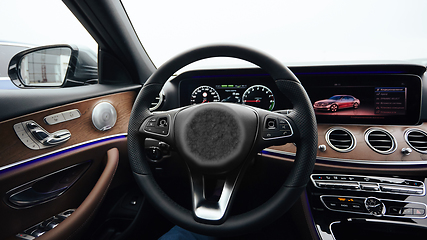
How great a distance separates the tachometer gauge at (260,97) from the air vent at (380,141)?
59 centimetres

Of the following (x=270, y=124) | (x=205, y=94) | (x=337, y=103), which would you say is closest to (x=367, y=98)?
(x=337, y=103)

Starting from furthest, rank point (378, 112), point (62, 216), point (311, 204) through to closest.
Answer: point (378, 112)
point (311, 204)
point (62, 216)

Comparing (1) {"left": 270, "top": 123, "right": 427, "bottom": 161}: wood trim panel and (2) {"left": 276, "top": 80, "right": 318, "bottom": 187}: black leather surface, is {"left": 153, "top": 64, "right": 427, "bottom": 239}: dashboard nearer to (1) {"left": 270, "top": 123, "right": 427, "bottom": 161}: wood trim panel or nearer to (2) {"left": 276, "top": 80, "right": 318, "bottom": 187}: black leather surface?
(1) {"left": 270, "top": 123, "right": 427, "bottom": 161}: wood trim panel

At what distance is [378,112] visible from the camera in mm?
1438

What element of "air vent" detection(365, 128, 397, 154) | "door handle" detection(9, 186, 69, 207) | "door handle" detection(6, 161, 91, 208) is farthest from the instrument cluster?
"door handle" detection(9, 186, 69, 207)

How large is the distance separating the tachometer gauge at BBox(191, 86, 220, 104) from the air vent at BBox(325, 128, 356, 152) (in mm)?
757

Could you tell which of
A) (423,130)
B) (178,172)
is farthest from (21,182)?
(423,130)

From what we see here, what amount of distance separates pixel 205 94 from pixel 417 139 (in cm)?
128

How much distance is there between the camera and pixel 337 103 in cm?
148

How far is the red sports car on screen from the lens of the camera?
4.82 feet

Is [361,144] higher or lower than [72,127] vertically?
lower

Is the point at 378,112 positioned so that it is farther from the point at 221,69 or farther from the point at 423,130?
the point at 221,69

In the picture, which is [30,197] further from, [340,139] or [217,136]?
[340,139]

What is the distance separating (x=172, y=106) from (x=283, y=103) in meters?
0.77
